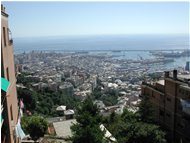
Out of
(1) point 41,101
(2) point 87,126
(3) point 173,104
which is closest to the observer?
(2) point 87,126

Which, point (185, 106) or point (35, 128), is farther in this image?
point (35, 128)

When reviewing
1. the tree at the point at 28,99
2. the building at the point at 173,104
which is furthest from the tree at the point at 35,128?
the tree at the point at 28,99

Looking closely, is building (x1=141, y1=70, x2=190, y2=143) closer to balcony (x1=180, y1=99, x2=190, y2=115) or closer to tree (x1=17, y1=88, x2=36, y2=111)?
balcony (x1=180, y1=99, x2=190, y2=115)

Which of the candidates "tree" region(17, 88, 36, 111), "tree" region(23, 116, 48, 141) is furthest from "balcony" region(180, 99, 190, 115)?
"tree" region(17, 88, 36, 111)

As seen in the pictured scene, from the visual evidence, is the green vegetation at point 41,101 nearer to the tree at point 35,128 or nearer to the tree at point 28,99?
the tree at point 28,99

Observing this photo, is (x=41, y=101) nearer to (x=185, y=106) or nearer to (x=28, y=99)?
(x=28, y=99)

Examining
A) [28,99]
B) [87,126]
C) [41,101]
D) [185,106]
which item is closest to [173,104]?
[185,106]
